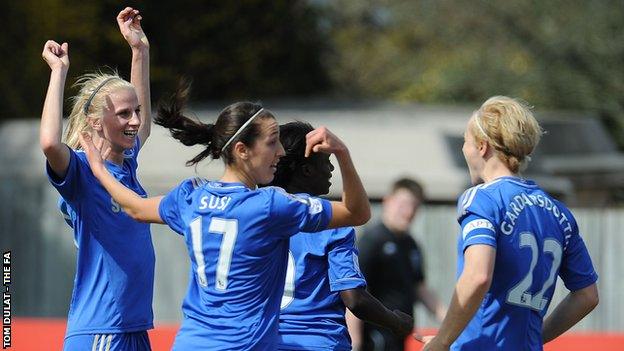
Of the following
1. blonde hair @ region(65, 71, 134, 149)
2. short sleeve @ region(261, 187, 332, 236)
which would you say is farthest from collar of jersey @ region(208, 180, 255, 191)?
blonde hair @ region(65, 71, 134, 149)

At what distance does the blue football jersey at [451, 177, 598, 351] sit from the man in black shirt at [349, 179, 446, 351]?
349cm

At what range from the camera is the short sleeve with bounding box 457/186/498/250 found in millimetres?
3979

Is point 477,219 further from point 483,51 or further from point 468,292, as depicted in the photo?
point 483,51

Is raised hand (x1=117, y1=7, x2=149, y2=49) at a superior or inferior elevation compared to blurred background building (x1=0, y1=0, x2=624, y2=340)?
inferior

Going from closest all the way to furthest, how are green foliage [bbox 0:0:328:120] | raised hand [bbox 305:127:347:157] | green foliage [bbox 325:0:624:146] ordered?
raised hand [bbox 305:127:347:157], green foliage [bbox 0:0:328:120], green foliage [bbox 325:0:624:146]

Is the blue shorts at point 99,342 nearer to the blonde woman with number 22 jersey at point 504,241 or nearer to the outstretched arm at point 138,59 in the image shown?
the outstretched arm at point 138,59

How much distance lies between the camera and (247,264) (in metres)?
4.00

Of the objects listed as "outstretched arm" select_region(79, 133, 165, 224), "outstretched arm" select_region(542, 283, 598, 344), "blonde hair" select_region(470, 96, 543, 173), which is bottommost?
"outstretched arm" select_region(542, 283, 598, 344)

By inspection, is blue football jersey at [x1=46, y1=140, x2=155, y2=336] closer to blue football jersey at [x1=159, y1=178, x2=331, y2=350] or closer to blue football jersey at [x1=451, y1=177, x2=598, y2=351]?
blue football jersey at [x1=159, y1=178, x2=331, y2=350]

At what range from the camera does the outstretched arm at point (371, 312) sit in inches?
178

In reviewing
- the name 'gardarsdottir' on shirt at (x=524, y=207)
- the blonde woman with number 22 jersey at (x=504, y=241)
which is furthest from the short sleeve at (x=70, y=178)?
the name 'gardarsdottir' on shirt at (x=524, y=207)

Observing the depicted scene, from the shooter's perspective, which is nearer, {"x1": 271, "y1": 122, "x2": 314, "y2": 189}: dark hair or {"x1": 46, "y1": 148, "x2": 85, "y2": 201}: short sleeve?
{"x1": 46, "y1": 148, "x2": 85, "y2": 201}: short sleeve

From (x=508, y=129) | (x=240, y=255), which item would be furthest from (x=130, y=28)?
(x=508, y=129)

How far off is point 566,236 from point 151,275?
1641 millimetres
